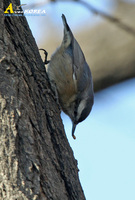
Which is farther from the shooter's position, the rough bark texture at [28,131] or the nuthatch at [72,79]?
the nuthatch at [72,79]

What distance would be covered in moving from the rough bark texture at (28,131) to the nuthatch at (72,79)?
87 cm

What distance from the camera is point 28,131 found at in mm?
1692

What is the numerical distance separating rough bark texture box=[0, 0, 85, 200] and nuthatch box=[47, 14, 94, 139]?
869 mm

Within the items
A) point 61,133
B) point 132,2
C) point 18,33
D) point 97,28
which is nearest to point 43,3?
point 97,28

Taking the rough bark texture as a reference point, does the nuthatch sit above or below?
below

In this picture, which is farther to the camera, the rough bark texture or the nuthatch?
the nuthatch

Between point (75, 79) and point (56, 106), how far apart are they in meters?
1.03

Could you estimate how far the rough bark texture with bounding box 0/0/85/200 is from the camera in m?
1.57

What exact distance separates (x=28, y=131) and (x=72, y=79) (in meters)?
1.41

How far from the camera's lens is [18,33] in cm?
203

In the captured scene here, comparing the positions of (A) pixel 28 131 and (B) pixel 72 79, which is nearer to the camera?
(A) pixel 28 131

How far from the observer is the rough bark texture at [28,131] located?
1566 mm

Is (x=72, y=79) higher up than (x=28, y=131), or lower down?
lower down

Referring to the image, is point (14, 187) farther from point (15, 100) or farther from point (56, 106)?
point (56, 106)
